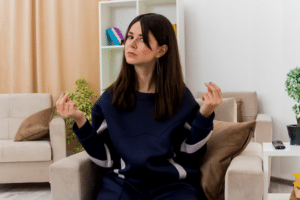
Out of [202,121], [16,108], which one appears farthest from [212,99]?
[16,108]

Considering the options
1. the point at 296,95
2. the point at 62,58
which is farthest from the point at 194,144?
the point at 62,58

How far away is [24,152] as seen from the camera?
2.63 m

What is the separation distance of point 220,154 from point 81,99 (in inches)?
88.8

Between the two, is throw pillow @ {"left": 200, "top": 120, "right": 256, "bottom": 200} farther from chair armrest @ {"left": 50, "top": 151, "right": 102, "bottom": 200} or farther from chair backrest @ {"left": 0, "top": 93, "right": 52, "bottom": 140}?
chair backrest @ {"left": 0, "top": 93, "right": 52, "bottom": 140}

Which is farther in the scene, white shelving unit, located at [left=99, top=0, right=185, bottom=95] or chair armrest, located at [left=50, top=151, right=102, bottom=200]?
white shelving unit, located at [left=99, top=0, right=185, bottom=95]

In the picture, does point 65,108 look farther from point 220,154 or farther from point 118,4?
point 118,4

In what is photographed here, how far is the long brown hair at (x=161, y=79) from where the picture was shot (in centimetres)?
129

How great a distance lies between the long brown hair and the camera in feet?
4.23

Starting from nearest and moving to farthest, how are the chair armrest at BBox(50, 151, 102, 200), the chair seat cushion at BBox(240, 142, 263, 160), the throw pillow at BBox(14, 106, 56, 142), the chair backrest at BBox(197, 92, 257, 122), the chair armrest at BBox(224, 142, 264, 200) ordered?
the chair armrest at BBox(224, 142, 264, 200) < the chair armrest at BBox(50, 151, 102, 200) < the chair seat cushion at BBox(240, 142, 263, 160) < the throw pillow at BBox(14, 106, 56, 142) < the chair backrest at BBox(197, 92, 257, 122)

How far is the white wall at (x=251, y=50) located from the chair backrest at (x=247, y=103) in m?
0.18

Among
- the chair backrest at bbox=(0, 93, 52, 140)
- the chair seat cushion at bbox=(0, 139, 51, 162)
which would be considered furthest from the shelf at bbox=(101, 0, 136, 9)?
the chair seat cushion at bbox=(0, 139, 51, 162)

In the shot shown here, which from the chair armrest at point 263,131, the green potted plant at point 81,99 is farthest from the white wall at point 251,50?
the green potted plant at point 81,99

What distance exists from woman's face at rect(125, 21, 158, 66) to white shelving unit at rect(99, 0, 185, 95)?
187cm

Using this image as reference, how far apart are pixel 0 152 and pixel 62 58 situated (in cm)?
144
